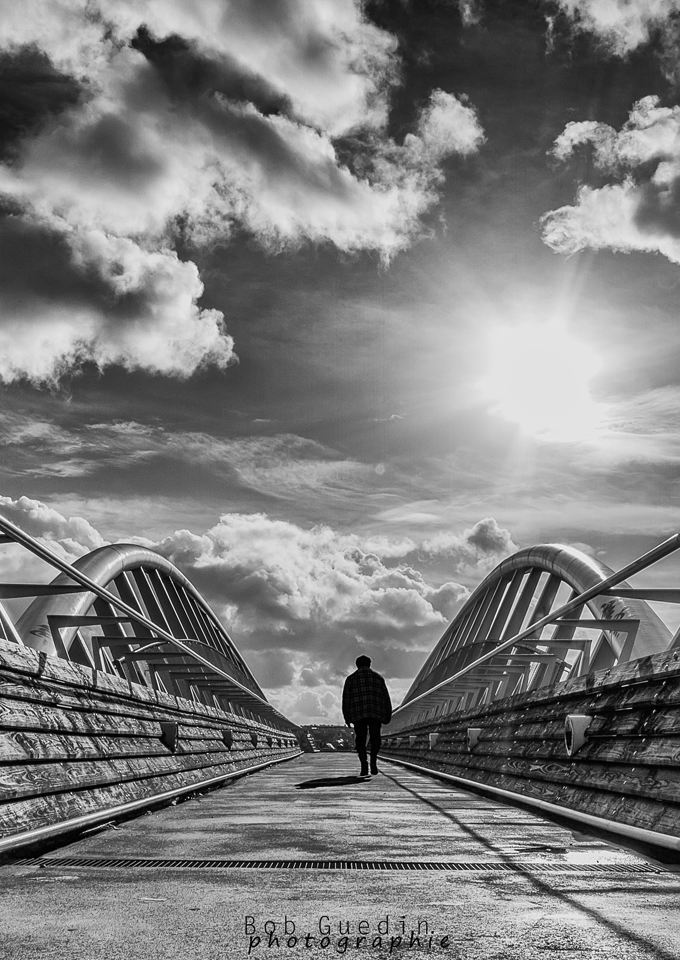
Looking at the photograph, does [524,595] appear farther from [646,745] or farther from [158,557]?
[646,745]

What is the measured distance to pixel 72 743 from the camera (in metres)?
6.66

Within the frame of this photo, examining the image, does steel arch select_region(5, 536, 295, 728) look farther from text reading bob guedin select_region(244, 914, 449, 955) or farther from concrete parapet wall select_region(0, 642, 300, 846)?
text reading bob guedin select_region(244, 914, 449, 955)

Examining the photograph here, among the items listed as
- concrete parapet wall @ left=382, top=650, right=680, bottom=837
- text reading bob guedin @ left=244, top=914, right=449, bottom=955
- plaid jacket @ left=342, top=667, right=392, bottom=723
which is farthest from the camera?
plaid jacket @ left=342, top=667, right=392, bottom=723

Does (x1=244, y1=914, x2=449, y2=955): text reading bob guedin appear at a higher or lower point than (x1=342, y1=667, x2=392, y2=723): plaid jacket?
lower

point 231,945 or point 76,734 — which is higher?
point 76,734

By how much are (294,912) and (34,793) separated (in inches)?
109

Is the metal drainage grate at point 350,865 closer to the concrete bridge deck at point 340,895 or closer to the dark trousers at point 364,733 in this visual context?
the concrete bridge deck at point 340,895

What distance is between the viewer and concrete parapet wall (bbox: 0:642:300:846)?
5.29 metres

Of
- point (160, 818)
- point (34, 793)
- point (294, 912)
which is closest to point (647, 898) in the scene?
point (294, 912)

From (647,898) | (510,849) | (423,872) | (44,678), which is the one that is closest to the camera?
(647,898)

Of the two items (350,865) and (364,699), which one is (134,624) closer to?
(364,699)

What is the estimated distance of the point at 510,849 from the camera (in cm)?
512

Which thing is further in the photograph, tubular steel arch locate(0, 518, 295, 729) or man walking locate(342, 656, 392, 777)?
man walking locate(342, 656, 392, 777)

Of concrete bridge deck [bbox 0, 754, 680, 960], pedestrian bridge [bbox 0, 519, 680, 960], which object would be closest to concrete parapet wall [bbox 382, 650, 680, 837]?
pedestrian bridge [bbox 0, 519, 680, 960]
